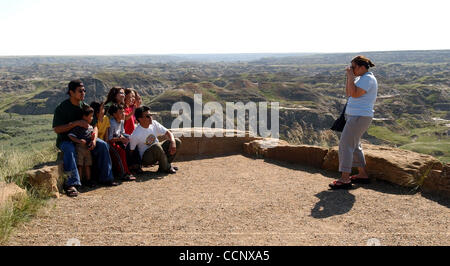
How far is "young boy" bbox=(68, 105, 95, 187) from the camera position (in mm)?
5457

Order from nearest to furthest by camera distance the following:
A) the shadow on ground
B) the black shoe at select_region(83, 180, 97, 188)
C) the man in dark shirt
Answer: the shadow on ground < the man in dark shirt < the black shoe at select_region(83, 180, 97, 188)

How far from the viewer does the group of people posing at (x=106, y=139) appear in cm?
543

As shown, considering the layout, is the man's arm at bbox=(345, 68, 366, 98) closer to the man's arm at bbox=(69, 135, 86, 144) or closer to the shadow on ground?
the shadow on ground

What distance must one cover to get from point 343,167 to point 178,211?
2.44m

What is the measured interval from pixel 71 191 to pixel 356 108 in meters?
4.01

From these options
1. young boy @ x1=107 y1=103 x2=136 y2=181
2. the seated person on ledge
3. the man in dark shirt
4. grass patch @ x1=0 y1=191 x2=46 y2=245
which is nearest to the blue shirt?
the seated person on ledge

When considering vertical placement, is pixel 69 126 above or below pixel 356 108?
below

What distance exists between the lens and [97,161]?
18.7 ft

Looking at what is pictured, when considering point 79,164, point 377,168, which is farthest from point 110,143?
point 377,168

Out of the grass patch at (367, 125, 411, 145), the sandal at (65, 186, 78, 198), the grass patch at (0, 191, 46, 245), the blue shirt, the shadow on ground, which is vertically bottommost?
the grass patch at (367, 125, 411, 145)

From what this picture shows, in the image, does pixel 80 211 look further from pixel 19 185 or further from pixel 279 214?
pixel 279 214

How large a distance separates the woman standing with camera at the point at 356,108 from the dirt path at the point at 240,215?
1.41 feet

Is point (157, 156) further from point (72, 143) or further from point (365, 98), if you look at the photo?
point (365, 98)

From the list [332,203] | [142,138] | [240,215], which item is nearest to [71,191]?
[142,138]
